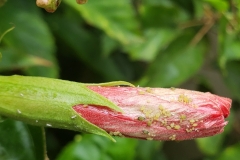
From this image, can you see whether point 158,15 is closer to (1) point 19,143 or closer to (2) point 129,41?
(2) point 129,41

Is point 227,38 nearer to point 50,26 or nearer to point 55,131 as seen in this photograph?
point 50,26

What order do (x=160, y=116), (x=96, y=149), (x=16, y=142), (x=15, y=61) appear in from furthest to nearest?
1. (x=15, y=61)
2. (x=96, y=149)
3. (x=16, y=142)
4. (x=160, y=116)

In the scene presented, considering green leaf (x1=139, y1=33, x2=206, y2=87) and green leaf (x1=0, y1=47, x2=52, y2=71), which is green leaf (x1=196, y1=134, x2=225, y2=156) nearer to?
green leaf (x1=139, y1=33, x2=206, y2=87)

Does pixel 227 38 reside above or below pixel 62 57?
above

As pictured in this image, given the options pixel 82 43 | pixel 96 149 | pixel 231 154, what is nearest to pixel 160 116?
pixel 96 149

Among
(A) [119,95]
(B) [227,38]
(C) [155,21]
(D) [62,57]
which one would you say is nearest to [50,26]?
(D) [62,57]
